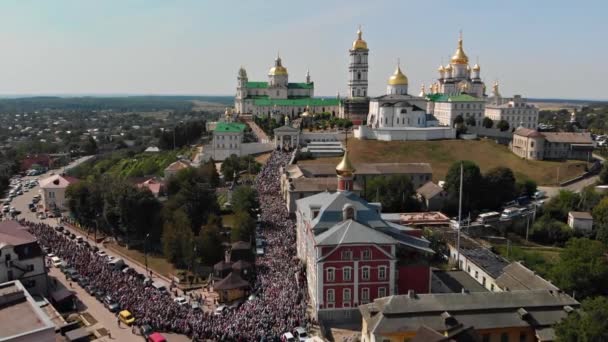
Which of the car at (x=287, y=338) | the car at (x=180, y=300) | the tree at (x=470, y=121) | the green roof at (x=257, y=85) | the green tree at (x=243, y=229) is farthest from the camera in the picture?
the green roof at (x=257, y=85)

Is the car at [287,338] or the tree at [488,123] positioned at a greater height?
the tree at [488,123]

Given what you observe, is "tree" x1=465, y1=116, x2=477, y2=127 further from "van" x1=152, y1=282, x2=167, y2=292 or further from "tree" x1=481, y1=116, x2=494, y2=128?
"van" x1=152, y1=282, x2=167, y2=292

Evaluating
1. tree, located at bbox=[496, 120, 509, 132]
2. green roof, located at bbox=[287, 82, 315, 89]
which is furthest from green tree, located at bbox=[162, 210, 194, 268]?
green roof, located at bbox=[287, 82, 315, 89]

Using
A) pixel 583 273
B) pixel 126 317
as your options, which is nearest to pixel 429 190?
pixel 583 273

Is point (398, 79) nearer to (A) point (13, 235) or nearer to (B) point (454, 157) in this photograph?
(B) point (454, 157)

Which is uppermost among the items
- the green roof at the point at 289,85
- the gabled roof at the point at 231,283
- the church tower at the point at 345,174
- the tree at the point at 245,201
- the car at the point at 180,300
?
the green roof at the point at 289,85

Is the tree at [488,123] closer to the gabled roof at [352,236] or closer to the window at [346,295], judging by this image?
the gabled roof at [352,236]

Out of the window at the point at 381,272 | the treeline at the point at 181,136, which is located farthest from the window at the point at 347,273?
the treeline at the point at 181,136
